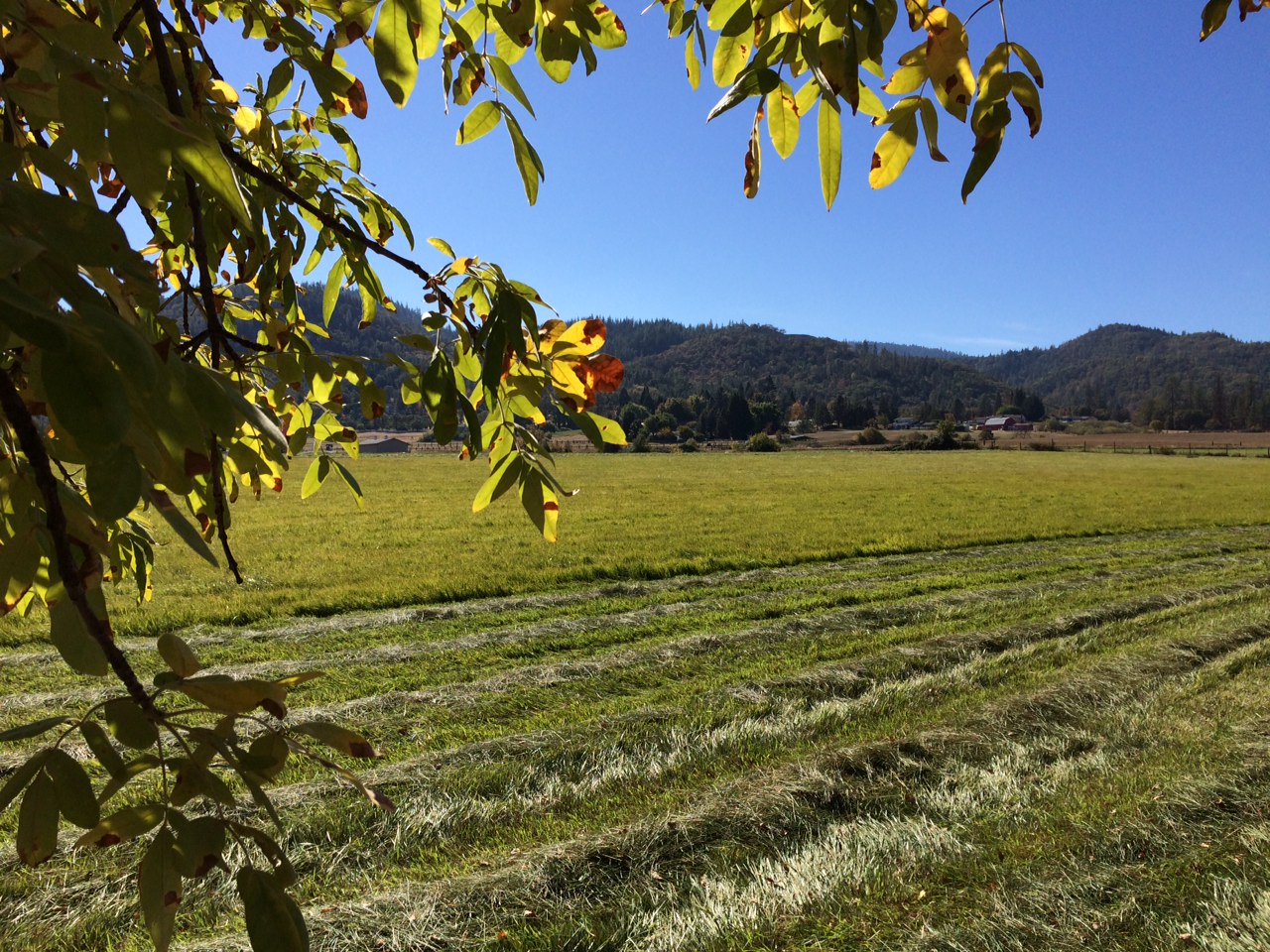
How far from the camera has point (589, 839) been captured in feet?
14.0

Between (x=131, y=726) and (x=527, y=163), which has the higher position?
(x=527, y=163)

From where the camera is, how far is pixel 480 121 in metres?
1.39

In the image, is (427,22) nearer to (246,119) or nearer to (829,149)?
(829,149)

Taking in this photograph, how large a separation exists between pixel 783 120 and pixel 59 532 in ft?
3.70

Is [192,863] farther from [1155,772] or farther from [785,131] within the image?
[1155,772]

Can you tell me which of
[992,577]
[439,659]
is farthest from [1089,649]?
[439,659]

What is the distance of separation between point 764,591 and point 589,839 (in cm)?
883

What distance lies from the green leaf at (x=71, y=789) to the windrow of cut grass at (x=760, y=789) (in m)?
3.10

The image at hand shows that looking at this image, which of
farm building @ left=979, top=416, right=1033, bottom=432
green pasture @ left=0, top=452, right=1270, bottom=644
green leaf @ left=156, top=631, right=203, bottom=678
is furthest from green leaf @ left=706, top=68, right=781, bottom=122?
farm building @ left=979, top=416, right=1033, bottom=432

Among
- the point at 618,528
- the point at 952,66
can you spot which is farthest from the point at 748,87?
the point at 618,528

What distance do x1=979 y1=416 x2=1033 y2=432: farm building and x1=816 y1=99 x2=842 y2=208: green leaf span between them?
440ft

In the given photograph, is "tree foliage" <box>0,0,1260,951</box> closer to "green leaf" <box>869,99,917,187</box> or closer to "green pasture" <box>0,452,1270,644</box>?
"green leaf" <box>869,99,917,187</box>

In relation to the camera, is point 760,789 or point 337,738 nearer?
point 337,738

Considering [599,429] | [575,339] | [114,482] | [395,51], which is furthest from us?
[575,339]
